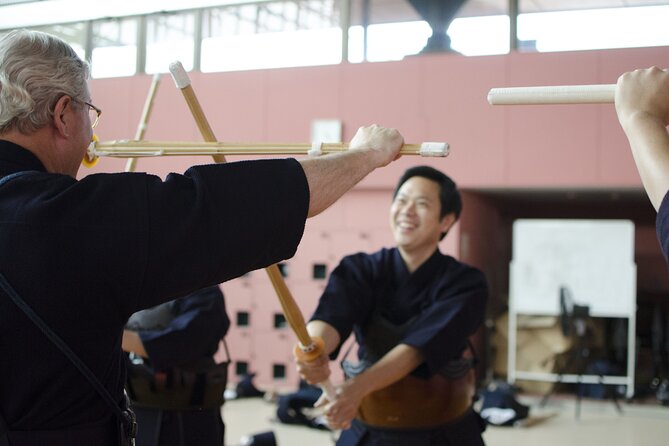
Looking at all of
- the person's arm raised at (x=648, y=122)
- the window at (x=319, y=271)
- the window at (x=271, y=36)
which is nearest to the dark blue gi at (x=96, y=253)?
the person's arm raised at (x=648, y=122)

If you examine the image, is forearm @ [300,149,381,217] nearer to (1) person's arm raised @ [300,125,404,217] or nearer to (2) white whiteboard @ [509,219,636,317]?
(1) person's arm raised @ [300,125,404,217]

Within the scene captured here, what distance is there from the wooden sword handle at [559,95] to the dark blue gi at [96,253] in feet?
1.25

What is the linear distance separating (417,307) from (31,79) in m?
1.54

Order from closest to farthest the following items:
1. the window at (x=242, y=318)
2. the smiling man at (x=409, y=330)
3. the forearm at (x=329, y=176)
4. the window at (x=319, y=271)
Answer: the forearm at (x=329, y=176) → the smiling man at (x=409, y=330) → the window at (x=319, y=271) → the window at (x=242, y=318)

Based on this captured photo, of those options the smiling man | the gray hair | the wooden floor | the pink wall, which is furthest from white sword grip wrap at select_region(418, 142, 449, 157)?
the pink wall

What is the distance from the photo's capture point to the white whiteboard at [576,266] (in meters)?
7.51

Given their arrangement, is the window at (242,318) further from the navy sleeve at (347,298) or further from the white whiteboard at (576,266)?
the navy sleeve at (347,298)

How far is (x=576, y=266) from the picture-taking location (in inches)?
301

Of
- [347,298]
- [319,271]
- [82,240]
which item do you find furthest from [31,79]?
[319,271]

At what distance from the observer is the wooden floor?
5914 millimetres

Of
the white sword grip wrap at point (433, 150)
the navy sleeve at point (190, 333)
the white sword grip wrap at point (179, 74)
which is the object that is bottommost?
the navy sleeve at point (190, 333)

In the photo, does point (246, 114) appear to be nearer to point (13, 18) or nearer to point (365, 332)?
point (13, 18)

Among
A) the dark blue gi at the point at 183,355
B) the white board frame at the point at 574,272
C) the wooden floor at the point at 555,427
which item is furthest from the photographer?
the white board frame at the point at 574,272

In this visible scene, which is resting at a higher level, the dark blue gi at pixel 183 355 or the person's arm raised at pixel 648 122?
the person's arm raised at pixel 648 122
